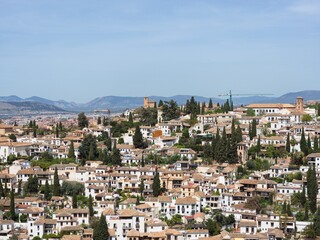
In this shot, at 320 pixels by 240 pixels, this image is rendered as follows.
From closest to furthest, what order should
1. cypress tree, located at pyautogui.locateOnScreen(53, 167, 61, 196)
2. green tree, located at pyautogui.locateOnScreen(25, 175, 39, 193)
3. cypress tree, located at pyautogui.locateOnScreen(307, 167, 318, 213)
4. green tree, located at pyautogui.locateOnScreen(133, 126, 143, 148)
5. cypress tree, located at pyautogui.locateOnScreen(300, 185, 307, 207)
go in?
cypress tree, located at pyautogui.locateOnScreen(307, 167, 318, 213)
cypress tree, located at pyautogui.locateOnScreen(300, 185, 307, 207)
cypress tree, located at pyautogui.locateOnScreen(53, 167, 61, 196)
green tree, located at pyautogui.locateOnScreen(25, 175, 39, 193)
green tree, located at pyautogui.locateOnScreen(133, 126, 143, 148)

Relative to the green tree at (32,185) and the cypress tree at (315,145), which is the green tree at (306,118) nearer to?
the cypress tree at (315,145)

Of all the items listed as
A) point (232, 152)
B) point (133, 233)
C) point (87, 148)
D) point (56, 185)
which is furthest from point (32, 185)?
point (232, 152)

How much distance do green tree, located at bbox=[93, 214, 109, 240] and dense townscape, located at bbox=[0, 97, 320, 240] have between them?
0.19ft

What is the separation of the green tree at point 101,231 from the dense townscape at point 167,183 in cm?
6

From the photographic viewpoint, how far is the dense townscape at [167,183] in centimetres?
3672

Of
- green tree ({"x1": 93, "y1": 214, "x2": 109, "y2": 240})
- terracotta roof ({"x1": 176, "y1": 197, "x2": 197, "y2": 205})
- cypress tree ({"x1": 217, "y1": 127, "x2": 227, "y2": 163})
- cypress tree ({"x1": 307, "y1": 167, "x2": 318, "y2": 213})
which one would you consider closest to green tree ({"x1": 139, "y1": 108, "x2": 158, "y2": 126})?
cypress tree ({"x1": 217, "y1": 127, "x2": 227, "y2": 163})

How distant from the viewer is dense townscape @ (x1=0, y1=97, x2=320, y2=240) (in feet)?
120

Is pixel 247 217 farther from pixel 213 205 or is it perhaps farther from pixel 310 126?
pixel 310 126

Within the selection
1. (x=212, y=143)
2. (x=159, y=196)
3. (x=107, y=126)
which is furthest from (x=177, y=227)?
(x=107, y=126)

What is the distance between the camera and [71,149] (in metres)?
51.3

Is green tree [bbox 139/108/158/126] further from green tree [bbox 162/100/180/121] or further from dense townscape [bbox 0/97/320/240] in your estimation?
dense townscape [bbox 0/97/320/240]

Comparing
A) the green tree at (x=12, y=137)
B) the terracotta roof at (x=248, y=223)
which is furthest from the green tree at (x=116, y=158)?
the terracotta roof at (x=248, y=223)

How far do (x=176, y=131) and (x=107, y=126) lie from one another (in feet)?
25.7

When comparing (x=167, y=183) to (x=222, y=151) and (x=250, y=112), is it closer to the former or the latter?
(x=222, y=151)
